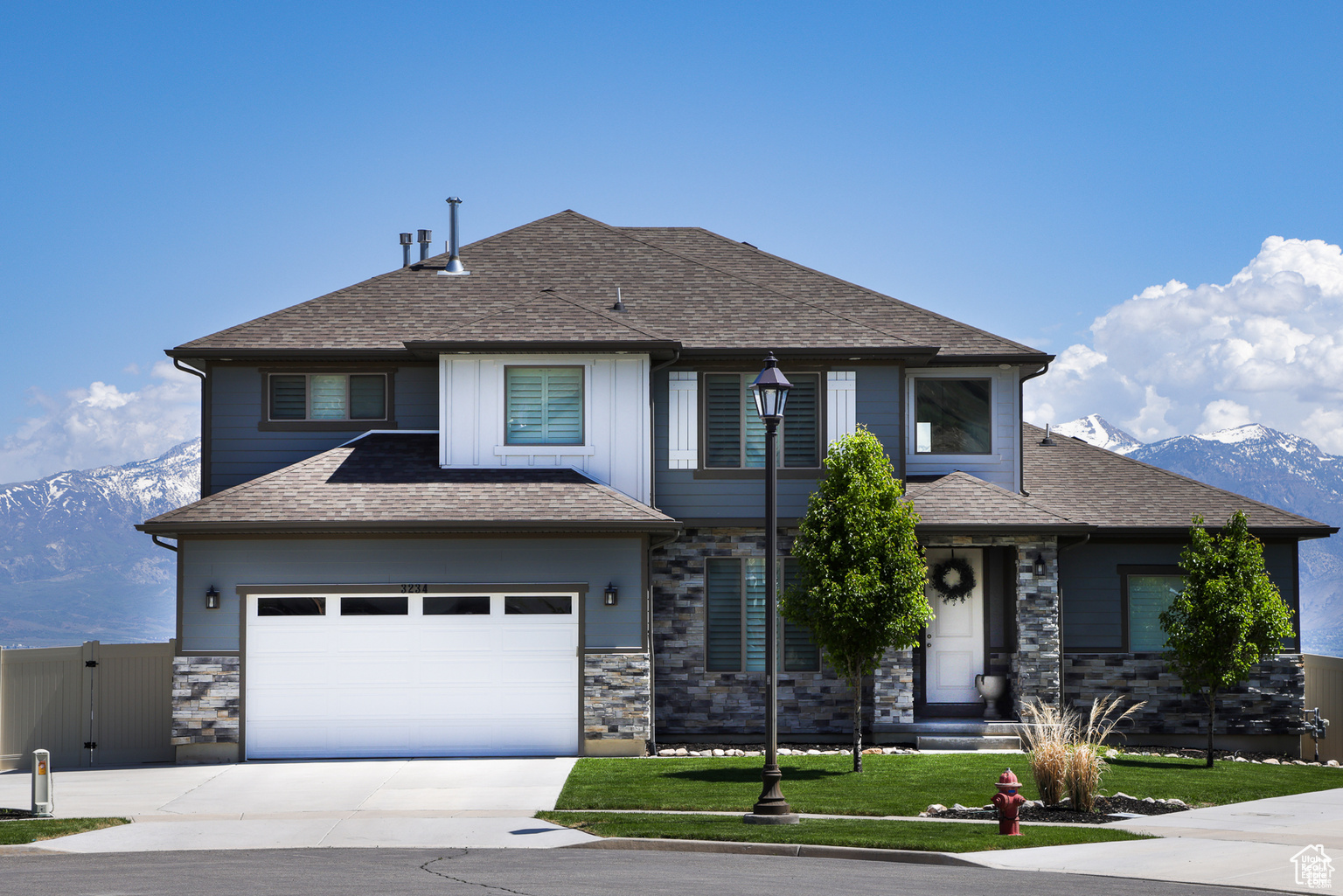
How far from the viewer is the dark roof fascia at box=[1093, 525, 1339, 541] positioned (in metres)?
20.8

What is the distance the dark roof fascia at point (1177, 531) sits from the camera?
20.8 metres

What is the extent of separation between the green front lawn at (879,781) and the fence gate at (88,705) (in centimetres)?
659

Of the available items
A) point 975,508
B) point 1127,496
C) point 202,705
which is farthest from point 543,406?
point 1127,496

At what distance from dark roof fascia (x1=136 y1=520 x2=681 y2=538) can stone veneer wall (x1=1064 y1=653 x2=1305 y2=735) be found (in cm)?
780

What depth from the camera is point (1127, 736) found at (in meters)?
20.8

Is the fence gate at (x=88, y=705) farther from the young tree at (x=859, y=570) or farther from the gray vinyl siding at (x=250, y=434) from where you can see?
the young tree at (x=859, y=570)

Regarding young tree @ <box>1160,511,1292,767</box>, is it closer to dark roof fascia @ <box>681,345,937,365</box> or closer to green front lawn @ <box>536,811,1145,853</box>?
dark roof fascia @ <box>681,345,937,365</box>

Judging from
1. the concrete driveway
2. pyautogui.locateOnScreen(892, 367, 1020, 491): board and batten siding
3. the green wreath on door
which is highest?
pyautogui.locateOnScreen(892, 367, 1020, 491): board and batten siding

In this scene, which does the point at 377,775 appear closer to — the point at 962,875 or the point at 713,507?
the point at 713,507

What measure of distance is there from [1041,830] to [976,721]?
23.1ft

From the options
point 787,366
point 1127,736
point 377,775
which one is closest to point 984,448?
point 787,366

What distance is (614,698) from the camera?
18109 mm

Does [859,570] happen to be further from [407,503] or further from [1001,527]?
[407,503]

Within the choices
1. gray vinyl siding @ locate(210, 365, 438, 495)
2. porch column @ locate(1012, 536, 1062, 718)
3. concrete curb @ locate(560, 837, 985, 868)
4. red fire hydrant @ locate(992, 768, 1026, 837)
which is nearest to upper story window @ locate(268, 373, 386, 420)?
gray vinyl siding @ locate(210, 365, 438, 495)
